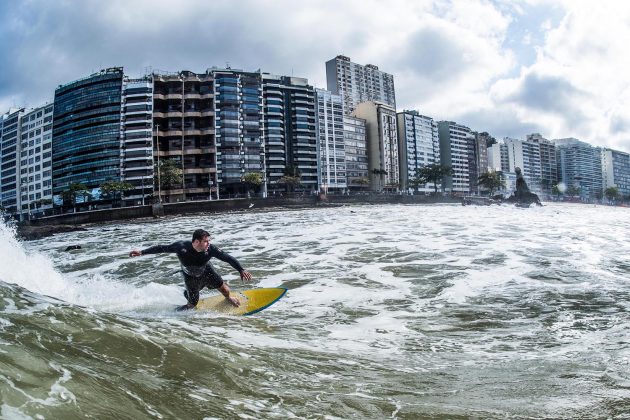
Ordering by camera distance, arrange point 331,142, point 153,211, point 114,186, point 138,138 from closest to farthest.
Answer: point 153,211, point 114,186, point 138,138, point 331,142

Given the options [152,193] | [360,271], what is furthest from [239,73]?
[360,271]

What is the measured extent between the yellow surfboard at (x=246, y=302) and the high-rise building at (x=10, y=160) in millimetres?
144996

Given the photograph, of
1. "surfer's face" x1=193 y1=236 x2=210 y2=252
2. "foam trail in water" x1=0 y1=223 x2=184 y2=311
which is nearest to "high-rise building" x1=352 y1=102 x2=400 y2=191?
"foam trail in water" x1=0 y1=223 x2=184 y2=311

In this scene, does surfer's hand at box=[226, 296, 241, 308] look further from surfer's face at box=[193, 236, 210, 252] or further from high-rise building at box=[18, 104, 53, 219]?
high-rise building at box=[18, 104, 53, 219]

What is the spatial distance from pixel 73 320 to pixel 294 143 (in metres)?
125

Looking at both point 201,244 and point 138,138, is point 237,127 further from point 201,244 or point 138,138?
point 201,244

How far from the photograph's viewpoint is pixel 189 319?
8969 millimetres

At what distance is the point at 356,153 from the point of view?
145 meters

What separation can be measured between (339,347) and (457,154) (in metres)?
180

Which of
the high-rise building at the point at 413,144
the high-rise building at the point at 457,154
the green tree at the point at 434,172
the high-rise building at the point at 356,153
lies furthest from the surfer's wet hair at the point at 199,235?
the high-rise building at the point at 457,154

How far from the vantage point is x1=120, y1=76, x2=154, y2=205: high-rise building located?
4060 inches

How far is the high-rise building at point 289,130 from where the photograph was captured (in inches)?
4754

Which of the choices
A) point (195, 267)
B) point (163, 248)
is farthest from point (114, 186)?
point (195, 267)

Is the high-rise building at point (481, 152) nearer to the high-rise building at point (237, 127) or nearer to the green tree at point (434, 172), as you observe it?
the green tree at point (434, 172)
